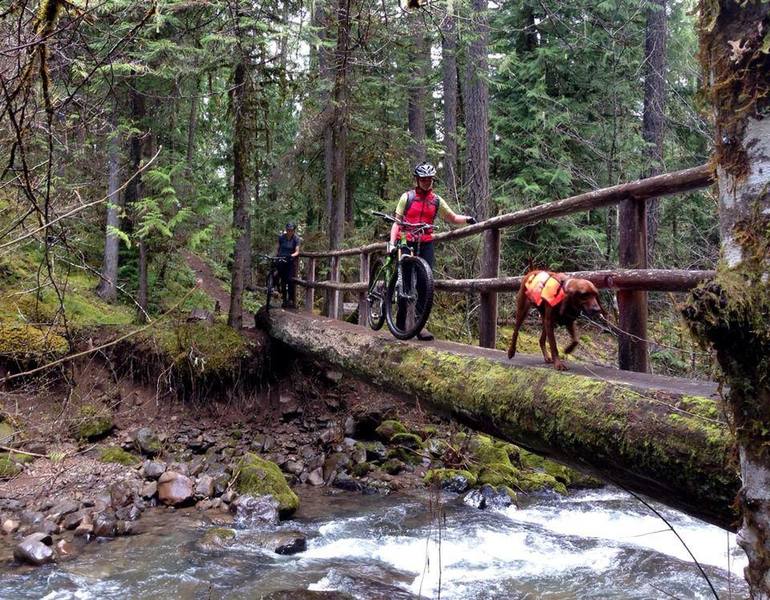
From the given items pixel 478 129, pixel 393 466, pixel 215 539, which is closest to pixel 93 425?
pixel 215 539

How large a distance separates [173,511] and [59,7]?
740cm

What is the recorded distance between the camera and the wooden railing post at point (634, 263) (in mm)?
4266

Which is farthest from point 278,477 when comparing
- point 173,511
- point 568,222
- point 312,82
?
point 568,222

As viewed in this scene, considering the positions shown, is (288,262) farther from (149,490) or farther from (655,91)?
(655,91)

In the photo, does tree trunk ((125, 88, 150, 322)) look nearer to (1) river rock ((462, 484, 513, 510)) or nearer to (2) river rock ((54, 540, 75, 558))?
(2) river rock ((54, 540, 75, 558))

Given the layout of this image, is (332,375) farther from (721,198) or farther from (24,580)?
(721,198)

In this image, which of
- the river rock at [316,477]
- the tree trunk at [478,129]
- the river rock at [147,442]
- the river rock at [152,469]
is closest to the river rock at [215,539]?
the river rock at [152,469]

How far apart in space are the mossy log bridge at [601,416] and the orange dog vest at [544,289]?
0.48 meters

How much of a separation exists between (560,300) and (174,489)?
6.40 meters

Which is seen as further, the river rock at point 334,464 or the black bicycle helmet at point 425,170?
the river rock at point 334,464

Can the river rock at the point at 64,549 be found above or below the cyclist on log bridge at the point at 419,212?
below

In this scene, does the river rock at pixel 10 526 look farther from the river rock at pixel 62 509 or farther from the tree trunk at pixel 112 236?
the tree trunk at pixel 112 236

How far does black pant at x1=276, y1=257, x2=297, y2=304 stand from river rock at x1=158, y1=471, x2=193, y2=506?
523 cm

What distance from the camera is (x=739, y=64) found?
1.95 m
